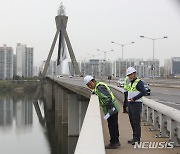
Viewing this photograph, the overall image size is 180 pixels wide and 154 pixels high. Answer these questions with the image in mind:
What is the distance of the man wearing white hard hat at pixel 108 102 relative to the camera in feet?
21.5

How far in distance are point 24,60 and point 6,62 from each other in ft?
41.9

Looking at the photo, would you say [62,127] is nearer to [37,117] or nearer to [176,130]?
[37,117]

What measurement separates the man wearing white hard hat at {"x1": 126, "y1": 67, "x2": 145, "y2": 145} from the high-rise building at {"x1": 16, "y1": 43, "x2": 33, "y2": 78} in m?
Result: 169

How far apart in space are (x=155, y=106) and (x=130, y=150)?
9.02 feet

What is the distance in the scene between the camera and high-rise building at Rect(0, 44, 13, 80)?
162 m

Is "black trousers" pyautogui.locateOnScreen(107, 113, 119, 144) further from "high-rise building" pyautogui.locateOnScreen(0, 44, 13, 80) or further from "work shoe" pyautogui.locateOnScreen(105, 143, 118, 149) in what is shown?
"high-rise building" pyautogui.locateOnScreen(0, 44, 13, 80)

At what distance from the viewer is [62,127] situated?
45.7 metres

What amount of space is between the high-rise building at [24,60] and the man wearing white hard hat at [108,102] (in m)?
169

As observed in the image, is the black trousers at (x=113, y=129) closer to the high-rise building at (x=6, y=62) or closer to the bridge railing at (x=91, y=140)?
the bridge railing at (x=91, y=140)

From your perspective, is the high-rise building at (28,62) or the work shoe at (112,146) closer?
the work shoe at (112,146)

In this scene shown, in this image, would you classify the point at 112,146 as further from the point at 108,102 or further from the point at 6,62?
the point at 6,62

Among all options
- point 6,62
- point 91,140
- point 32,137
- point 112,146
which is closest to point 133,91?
point 112,146

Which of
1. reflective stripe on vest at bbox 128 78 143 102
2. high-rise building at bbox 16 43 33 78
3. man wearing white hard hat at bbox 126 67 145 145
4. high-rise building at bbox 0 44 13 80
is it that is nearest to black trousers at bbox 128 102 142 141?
man wearing white hard hat at bbox 126 67 145 145

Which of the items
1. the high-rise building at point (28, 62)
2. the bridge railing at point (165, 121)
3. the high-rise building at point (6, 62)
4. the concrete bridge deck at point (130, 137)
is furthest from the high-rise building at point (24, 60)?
the concrete bridge deck at point (130, 137)
